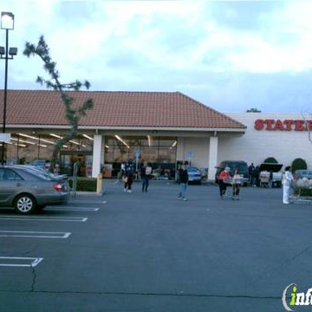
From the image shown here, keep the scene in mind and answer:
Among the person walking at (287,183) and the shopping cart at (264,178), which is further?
the shopping cart at (264,178)

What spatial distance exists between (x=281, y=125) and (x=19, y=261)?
3711cm

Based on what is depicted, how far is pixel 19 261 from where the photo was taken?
857 centimetres

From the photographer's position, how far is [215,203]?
68.9 feet

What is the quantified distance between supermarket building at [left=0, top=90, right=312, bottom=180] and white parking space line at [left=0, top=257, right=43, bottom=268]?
3171 centimetres

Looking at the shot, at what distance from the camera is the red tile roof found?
3972 cm

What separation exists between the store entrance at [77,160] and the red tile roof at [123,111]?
429cm

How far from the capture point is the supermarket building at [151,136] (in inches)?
1607

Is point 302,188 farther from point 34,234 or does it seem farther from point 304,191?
point 34,234

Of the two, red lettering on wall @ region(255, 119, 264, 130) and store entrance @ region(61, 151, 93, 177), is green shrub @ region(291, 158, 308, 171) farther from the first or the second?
store entrance @ region(61, 151, 93, 177)

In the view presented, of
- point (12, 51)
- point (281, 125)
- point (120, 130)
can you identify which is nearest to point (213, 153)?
point (281, 125)

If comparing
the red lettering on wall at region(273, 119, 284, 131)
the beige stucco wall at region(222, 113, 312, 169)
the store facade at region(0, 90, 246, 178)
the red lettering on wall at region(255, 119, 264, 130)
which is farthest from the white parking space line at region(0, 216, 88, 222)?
the red lettering on wall at region(273, 119, 284, 131)

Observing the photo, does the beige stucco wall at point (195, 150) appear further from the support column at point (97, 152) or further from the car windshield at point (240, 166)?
the support column at point (97, 152)

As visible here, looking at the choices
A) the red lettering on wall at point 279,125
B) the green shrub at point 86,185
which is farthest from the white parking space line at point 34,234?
the red lettering on wall at point 279,125

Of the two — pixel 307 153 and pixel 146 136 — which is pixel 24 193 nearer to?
pixel 146 136
